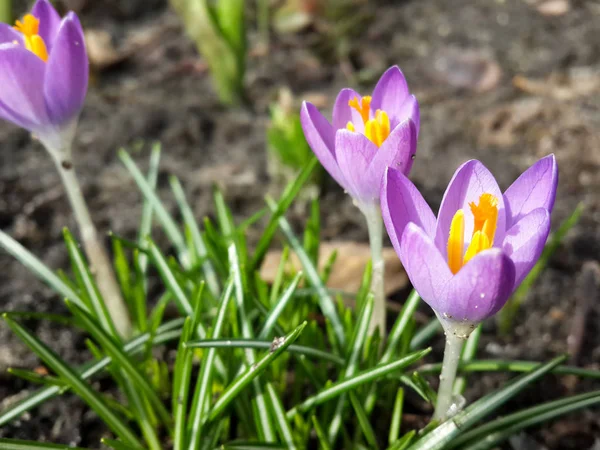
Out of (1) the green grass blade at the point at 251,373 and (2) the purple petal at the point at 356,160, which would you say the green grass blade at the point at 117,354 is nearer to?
(1) the green grass blade at the point at 251,373

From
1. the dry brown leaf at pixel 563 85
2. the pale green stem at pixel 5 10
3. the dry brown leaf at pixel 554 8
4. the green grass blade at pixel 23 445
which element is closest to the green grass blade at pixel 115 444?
the green grass blade at pixel 23 445

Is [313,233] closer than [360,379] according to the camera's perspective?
No

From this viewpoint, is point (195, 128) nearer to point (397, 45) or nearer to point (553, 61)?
point (397, 45)

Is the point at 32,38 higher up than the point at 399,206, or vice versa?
the point at 32,38

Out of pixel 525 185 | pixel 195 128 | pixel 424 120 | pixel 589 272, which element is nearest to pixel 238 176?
pixel 195 128

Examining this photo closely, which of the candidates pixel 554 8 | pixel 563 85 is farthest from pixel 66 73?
pixel 554 8

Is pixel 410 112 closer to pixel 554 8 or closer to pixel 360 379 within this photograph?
pixel 360 379
